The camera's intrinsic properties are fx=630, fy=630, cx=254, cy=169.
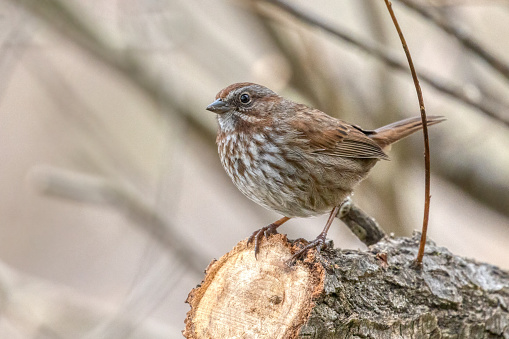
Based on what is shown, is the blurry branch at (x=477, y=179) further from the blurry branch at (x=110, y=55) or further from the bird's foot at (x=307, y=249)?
Result: the bird's foot at (x=307, y=249)

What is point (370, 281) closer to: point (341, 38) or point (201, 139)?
point (341, 38)

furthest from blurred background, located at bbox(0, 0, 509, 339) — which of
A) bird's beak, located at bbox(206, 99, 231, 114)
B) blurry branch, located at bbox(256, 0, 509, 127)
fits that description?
bird's beak, located at bbox(206, 99, 231, 114)

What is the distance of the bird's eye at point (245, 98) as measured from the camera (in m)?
3.71

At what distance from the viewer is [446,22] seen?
360 centimetres

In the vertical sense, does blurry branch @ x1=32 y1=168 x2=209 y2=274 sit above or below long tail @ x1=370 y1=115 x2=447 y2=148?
above

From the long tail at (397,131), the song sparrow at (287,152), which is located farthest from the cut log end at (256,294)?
the long tail at (397,131)

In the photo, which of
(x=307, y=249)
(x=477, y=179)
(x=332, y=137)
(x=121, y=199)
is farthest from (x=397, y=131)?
(x=121, y=199)

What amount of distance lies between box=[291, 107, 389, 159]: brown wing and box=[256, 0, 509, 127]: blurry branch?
478mm

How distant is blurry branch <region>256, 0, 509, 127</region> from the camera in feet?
11.2

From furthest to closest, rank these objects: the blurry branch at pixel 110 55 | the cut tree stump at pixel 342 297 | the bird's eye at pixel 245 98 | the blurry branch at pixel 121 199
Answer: the blurry branch at pixel 110 55 → the blurry branch at pixel 121 199 → the bird's eye at pixel 245 98 → the cut tree stump at pixel 342 297

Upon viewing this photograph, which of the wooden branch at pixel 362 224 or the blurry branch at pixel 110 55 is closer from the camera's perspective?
the wooden branch at pixel 362 224

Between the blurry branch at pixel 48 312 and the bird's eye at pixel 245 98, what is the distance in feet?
5.37

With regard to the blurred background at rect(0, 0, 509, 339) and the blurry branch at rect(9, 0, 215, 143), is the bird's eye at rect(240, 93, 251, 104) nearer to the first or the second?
the blurred background at rect(0, 0, 509, 339)

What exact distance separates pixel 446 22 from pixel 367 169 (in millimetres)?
988
